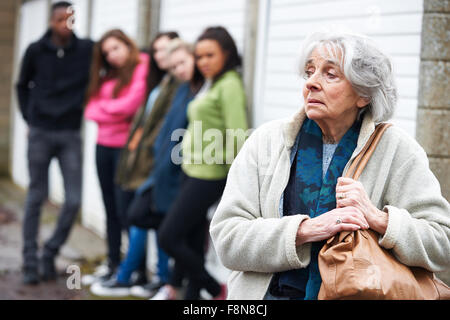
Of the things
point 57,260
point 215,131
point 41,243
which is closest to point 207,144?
point 215,131

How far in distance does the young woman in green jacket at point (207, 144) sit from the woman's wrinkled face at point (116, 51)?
1.20 metres

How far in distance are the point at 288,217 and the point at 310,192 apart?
0.14 m

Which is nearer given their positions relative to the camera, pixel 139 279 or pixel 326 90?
pixel 326 90

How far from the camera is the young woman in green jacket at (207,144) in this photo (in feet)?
15.4

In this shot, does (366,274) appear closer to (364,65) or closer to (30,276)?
(364,65)

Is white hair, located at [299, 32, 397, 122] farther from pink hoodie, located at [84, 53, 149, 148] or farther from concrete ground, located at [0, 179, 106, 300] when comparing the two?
pink hoodie, located at [84, 53, 149, 148]

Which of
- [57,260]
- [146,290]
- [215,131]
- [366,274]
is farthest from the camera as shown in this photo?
[57,260]

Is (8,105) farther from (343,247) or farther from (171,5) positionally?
(343,247)

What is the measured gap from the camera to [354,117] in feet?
8.76

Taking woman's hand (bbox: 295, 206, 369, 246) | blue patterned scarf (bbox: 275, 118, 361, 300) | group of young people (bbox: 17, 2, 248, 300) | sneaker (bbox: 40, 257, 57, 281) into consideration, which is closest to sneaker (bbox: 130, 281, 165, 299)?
group of young people (bbox: 17, 2, 248, 300)

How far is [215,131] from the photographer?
184 inches

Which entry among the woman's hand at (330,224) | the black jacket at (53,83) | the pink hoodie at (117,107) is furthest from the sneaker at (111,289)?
the woman's hand at (330,224)

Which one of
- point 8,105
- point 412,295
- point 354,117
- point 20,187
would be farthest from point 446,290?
point 8,105
